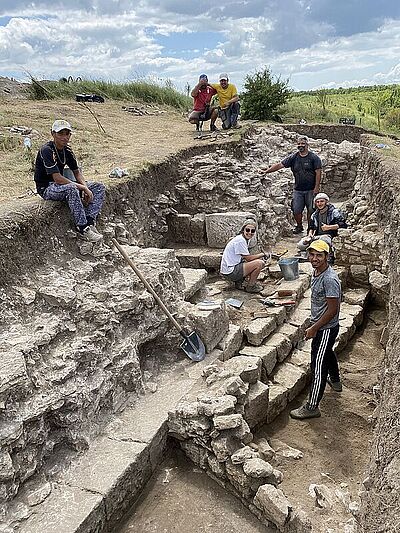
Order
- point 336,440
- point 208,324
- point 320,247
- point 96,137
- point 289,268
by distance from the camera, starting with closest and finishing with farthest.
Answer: point 320,247 → point 336,440 → point 208,324 → point 289,268 → point 96,137

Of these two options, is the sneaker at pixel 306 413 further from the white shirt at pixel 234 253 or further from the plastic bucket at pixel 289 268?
the plastic bucket at pixel 289 268

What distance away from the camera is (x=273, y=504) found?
4.15m

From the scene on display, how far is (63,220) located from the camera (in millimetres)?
6113

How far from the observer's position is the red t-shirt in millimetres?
12227

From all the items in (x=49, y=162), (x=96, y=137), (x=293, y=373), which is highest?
(x=49, y=162)

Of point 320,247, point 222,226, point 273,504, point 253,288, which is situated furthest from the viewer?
point 222,226

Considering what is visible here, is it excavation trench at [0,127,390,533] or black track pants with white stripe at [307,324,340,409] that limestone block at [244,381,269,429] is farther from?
black track pants with white stripe at [307,324,340,409]

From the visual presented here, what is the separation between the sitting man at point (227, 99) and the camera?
39.6 ft

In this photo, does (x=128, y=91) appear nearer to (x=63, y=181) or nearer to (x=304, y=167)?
(x=304, y=167)

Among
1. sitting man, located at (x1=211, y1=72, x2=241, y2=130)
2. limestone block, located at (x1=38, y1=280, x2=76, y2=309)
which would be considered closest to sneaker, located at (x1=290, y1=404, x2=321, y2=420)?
limestone block, located at (x1=38, y1=280, x2=76, y2=309)

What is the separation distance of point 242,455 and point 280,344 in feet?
7.56

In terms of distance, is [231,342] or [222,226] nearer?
[231,342]

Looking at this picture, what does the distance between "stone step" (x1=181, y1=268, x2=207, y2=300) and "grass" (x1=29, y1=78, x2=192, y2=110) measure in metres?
12.2

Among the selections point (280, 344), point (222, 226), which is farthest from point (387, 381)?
point (222, 226)
